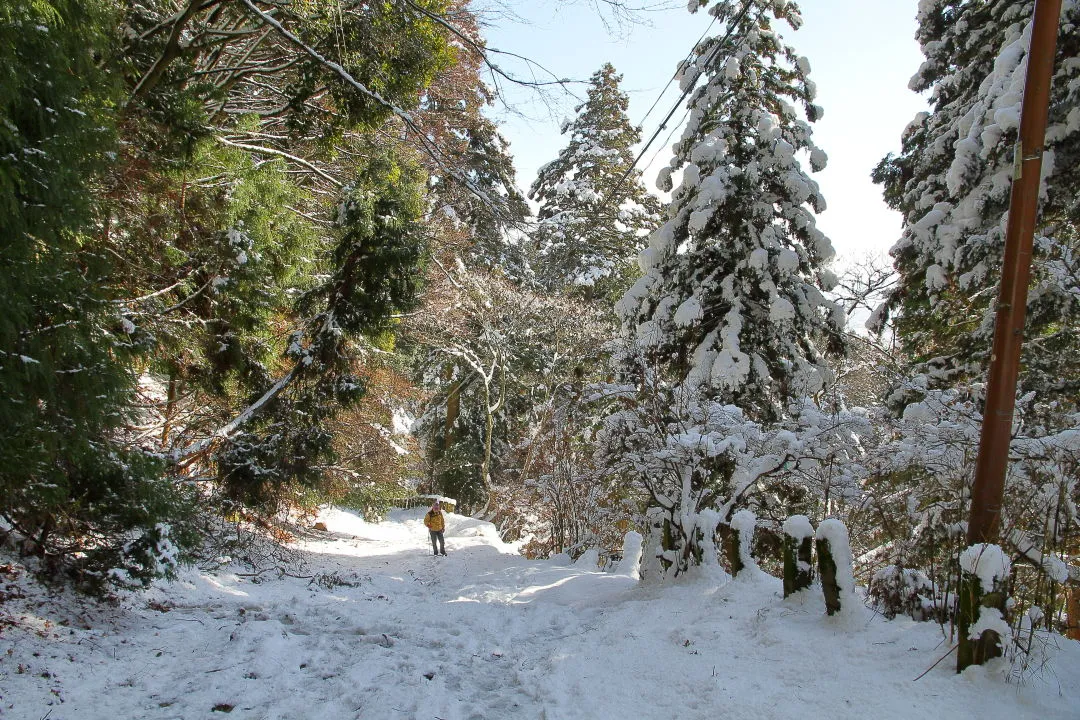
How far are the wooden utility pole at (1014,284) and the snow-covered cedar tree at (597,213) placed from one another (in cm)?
1578

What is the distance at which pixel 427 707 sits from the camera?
11.7 feet

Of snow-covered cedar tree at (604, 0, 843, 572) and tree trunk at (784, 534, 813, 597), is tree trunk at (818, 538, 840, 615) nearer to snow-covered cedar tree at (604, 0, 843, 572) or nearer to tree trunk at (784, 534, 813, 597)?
tree trunk at (784, 534, 813, 597)

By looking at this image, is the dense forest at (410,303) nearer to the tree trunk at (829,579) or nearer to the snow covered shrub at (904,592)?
the snow covered shrub at (904,592)

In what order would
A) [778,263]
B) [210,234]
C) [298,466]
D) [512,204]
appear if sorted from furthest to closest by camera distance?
[778,263] < [298,466] < [210,234] < [512,204]

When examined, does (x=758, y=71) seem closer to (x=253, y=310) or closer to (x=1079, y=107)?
(x=1079, y=107)

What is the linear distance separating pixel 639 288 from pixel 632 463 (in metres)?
4.90

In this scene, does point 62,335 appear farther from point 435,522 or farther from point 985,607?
point 435,522

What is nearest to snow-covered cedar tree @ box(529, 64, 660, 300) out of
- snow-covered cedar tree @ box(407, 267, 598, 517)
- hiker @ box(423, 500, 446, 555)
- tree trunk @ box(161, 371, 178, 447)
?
snow-covered cedar tree @ box(407, 267, 598, 517)

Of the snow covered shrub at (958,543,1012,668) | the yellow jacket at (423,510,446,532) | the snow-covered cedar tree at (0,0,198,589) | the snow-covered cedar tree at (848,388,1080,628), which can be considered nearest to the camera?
the snow covered shrub at (958,543,1012,668)

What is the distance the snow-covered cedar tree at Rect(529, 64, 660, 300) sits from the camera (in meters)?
19.5

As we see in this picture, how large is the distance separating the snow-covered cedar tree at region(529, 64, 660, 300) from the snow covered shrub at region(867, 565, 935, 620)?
15.6 metres

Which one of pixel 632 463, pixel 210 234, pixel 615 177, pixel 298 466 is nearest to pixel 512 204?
pixel 632 463

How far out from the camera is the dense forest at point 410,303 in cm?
369

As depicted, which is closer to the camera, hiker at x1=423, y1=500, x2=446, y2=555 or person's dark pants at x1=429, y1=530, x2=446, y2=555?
hiker at x1=423, y1=500, x2=446, y2=555
